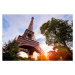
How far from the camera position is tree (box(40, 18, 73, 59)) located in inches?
180

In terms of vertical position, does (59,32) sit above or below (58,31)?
below

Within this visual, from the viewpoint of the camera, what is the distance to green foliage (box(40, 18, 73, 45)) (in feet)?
15.2

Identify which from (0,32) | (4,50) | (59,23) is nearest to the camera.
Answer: (0,32)

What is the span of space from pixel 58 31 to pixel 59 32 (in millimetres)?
295

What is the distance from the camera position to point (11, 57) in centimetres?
354

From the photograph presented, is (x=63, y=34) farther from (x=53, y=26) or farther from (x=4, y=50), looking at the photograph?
(x=4, y=50)

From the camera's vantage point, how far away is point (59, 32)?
516cm

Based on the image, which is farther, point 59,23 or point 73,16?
point 59,23

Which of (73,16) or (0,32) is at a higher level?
(73,16)

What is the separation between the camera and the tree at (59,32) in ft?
15.0

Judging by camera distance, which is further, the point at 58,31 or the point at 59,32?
the point at 58,31
